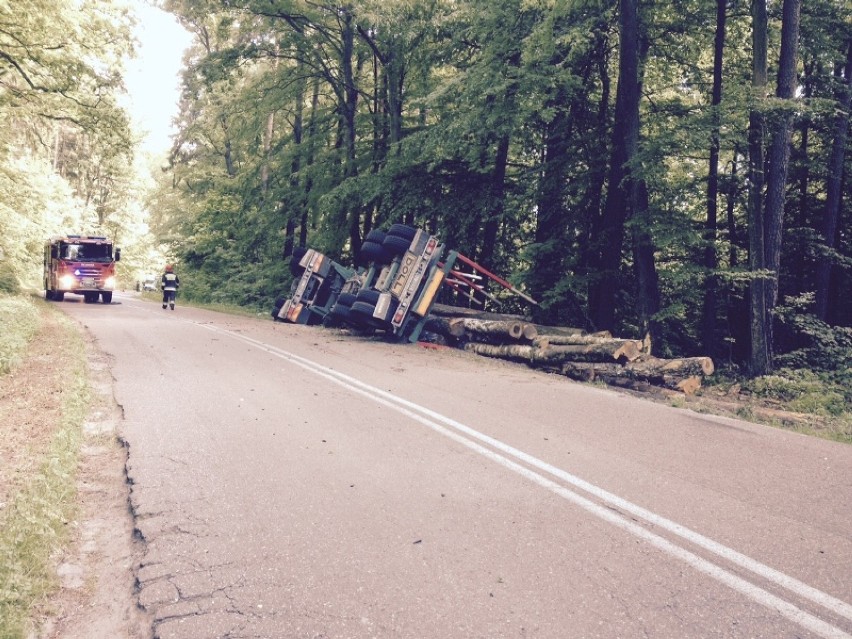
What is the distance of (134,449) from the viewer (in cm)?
546

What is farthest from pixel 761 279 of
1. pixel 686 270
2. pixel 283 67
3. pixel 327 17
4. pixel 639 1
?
pixel 283 67

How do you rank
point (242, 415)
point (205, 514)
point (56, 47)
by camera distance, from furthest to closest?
point (56, 47), point (242, 415), point (205, 514)

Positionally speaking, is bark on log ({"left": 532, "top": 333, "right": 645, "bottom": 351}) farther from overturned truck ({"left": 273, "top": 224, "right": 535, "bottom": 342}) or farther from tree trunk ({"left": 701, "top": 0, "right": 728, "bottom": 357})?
tree trunk ({"left": 701, "top": 0, "right": 728, "bottom": 357})

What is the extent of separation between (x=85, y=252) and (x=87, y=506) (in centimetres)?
2525

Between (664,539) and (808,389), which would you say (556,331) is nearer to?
(808,389)

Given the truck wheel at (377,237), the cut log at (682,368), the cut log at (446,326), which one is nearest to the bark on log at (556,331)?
the cut log at (446,326)

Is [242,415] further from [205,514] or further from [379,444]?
[205,514]

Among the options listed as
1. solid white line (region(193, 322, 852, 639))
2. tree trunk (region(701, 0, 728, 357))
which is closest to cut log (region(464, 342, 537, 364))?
tree trunk (region(701, 0, 728, 357))

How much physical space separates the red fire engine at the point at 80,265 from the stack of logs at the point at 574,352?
17.8 meters

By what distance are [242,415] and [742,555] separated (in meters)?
5.15


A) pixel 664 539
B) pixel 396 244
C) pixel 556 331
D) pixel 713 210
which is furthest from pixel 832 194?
pixel 664 539

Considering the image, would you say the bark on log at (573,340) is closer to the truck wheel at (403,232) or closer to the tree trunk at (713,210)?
the tree trunk at (713,210)

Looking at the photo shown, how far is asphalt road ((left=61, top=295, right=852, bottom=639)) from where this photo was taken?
2883 mm

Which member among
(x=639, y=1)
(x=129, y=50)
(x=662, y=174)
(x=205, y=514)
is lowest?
(x=205, y=514)
